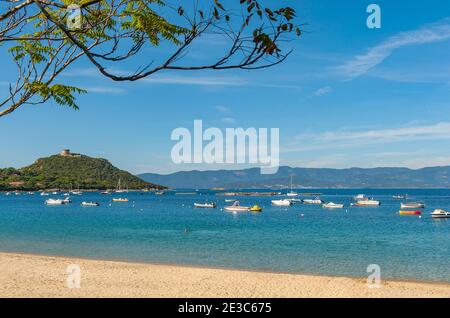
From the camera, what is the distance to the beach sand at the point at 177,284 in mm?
16697

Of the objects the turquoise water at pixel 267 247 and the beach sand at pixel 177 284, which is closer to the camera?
the beach sand at pixel 177 284

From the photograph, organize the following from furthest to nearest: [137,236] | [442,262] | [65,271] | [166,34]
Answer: [137,236] < [442,262] < [65,271] < [166,34]

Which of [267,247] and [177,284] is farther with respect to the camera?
[267,247]

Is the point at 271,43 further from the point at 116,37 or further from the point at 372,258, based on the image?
the point at 372,258

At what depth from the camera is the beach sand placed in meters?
16.7

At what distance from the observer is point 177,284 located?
751 inches

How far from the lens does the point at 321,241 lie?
3991cm

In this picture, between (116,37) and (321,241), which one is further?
(321,241)

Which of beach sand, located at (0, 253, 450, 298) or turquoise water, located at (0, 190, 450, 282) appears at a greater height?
beach sand, located at (0, 253, 450, 298)

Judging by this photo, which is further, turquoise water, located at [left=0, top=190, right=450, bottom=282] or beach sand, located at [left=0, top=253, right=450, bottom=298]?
turquoise water, located at [left=0, top=190, right=450, bottom=282]

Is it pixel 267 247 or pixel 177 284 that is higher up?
pixel 177 284

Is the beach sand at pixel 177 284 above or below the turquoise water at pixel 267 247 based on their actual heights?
above

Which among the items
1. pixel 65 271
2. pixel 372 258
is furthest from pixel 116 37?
pixel 372 258
